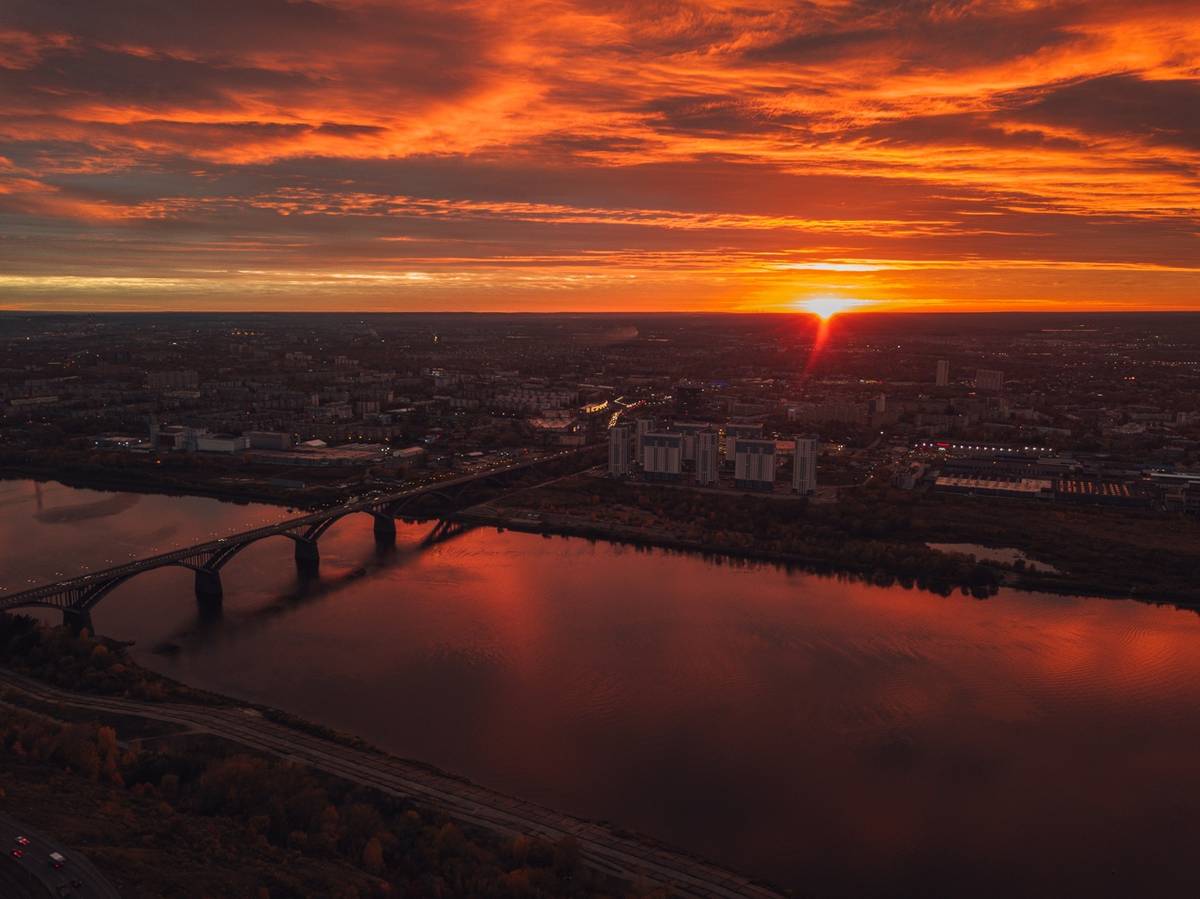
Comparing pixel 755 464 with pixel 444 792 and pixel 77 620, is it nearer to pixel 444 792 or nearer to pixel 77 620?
pixel 77 620

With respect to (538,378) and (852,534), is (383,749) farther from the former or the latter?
(538,378)

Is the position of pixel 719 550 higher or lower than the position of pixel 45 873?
lower

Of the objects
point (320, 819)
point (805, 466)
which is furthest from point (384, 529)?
point (320, 819)

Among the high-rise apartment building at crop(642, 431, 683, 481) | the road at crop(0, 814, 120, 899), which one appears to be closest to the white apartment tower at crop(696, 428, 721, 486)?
the high-rise apartment building at crop(642, 431, 683, 481)

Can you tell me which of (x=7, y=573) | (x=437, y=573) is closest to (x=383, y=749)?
(x=437, y=573)

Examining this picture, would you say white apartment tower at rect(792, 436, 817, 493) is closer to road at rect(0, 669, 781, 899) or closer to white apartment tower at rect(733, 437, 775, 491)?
white apartment tower at rect(733, 437, 775, 491)

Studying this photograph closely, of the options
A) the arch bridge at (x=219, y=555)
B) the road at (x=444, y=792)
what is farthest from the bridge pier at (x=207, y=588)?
the road at (x=444, y=792)
